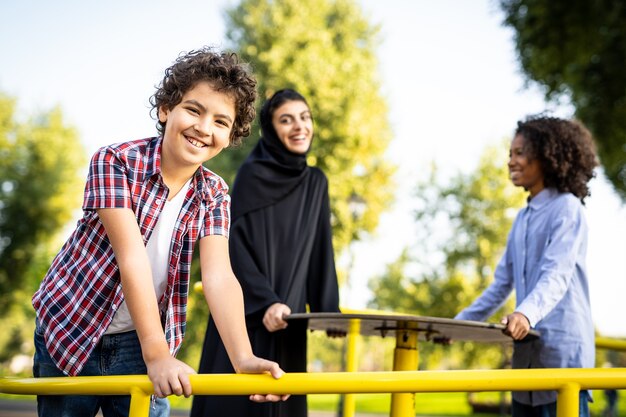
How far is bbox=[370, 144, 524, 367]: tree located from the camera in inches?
893

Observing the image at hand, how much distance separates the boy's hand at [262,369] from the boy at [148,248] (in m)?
0.01

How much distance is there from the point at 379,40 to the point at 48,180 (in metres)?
13.4

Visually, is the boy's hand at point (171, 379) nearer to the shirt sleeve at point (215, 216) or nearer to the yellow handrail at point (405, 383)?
the yellow handrail at point (405, 383)

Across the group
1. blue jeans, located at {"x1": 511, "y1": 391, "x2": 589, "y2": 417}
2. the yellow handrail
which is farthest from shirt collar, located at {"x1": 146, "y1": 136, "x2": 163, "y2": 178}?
blue jeans, located at {"x1": 511, "y1": 391, "x2": 589, "y2": 417}

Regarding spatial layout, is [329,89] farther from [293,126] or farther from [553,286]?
Answer: [553,286]

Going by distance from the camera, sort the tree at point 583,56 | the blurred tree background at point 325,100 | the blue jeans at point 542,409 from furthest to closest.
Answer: the blurred tree background at point 325,100 < the tree at point 583,56 < the blue jeans at point 542,409

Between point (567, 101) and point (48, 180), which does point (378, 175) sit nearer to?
point (567, 101)

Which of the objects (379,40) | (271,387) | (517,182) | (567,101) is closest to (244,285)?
(517,182)

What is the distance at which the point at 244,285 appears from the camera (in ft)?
11.7

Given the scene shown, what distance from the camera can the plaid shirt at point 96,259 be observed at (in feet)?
6.62

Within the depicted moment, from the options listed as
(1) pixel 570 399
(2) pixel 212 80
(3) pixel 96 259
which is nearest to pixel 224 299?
(3) pixel 96 259

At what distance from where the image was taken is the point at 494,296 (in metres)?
3.80

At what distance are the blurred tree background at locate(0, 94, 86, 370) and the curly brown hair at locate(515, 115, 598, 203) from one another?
25124 millimetres

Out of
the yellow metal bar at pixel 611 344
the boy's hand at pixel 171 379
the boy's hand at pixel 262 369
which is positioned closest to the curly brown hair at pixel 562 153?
the yellow metal bar at pixel 611 344
